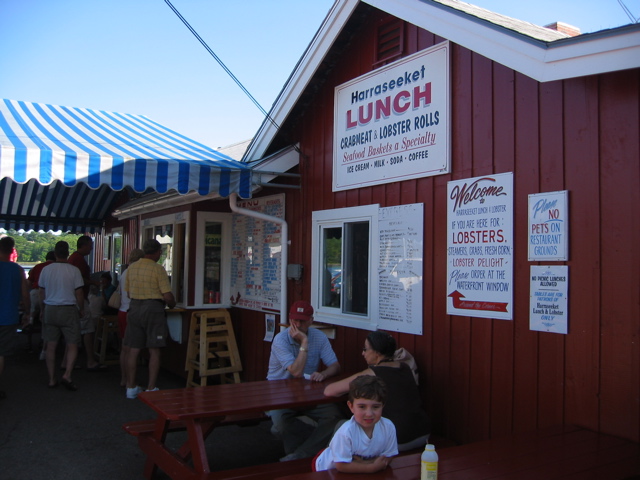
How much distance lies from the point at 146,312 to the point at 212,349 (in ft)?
3.47

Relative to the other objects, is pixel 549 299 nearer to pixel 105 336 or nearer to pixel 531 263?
pixel 531 263

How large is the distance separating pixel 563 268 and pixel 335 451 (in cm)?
187

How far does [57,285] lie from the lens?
23.4ft

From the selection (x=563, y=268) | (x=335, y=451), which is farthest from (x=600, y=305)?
(x=335, y=451)

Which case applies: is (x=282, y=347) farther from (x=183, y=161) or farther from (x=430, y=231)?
(x=183, y=161)

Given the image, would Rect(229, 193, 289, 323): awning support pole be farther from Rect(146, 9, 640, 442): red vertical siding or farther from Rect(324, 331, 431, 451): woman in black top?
Rect(324, 331, 431, 451): woman in black top

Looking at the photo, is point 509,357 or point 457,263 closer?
point 509,357

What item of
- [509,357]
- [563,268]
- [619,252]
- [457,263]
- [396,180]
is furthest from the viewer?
[396,180]

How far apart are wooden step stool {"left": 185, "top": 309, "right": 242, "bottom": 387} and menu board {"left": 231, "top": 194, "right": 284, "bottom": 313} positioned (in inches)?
16.0

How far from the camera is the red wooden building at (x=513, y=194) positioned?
11.0ft

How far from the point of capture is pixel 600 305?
3.43m

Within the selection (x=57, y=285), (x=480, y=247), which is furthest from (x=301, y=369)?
(x=57, y=285)

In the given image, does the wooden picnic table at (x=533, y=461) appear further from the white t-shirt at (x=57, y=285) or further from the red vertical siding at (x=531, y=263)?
the white t-shirt at (x=57, y=285)

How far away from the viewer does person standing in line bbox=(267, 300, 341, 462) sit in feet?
13.8
